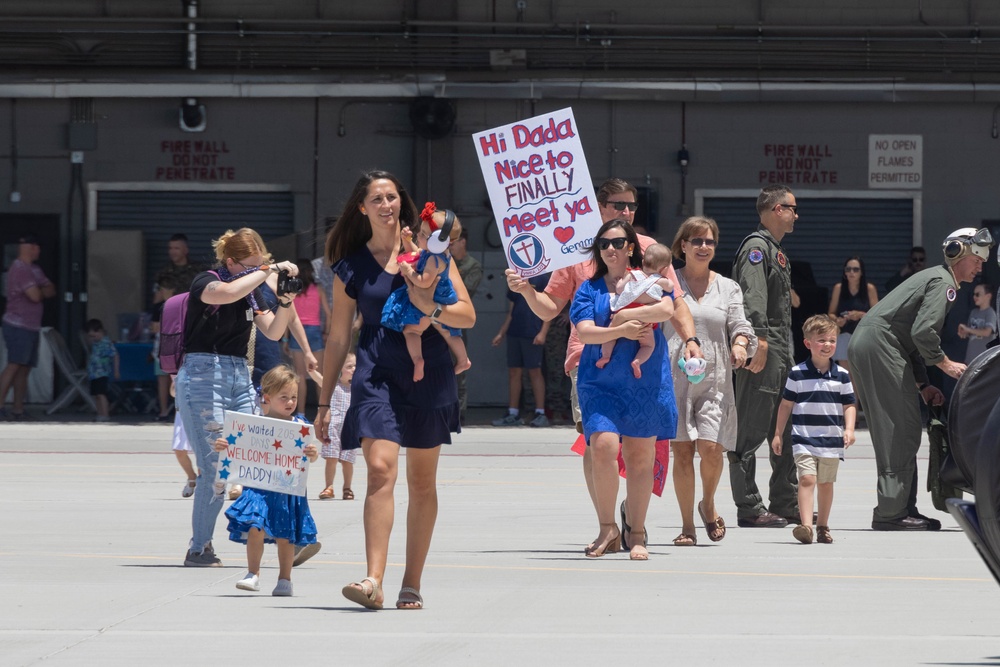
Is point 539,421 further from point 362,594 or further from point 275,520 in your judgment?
point 362,594

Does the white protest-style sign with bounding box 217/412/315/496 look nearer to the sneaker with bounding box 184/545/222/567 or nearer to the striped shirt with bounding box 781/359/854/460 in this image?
the sneaker with bounding box 184/545/222/567

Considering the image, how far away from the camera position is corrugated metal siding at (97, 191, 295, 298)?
69.8 ft

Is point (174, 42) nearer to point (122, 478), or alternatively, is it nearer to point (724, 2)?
point (724, 2)

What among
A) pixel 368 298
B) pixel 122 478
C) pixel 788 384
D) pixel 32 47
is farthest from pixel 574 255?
pixel 32 47

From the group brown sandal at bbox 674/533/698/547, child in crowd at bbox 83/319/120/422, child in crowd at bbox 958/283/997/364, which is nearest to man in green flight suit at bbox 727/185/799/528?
brown sandal at bbox 674/533/698/547

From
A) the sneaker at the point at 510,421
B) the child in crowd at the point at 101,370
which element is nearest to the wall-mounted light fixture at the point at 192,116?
the child in crowd at the point at 101,370

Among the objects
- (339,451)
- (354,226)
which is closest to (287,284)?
(354,226)

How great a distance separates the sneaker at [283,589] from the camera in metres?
7.27

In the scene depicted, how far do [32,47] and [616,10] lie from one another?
7.47 m

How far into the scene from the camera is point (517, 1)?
21.1 metres

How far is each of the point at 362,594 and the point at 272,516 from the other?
847mm

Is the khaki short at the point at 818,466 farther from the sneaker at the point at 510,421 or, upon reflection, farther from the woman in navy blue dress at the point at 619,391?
the sneaker at the point at 510,421

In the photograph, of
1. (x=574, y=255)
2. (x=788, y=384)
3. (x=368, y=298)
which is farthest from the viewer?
(x=788, y=384)

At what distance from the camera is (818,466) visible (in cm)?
946
